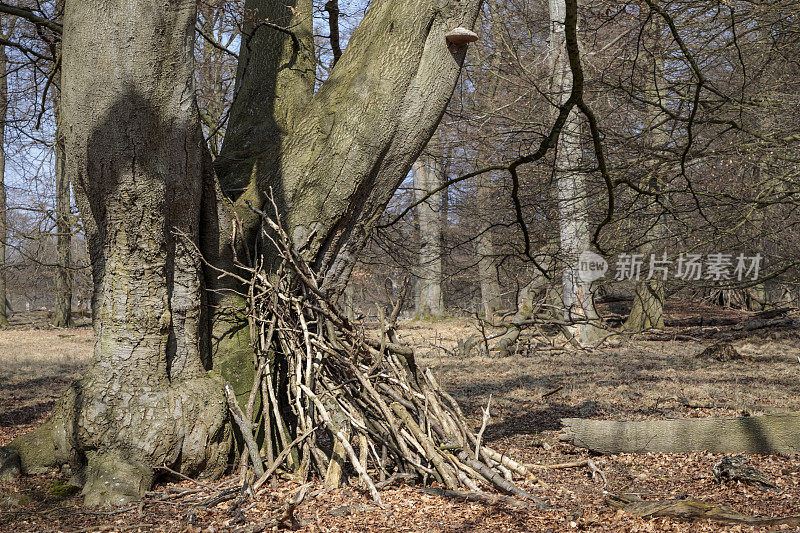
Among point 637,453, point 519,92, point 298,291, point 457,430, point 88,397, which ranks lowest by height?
point 637,453

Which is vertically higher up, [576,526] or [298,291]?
[298,291]

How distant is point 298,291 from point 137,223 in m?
1.17

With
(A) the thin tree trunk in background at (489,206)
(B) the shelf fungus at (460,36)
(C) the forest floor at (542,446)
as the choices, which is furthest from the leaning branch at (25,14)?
(A) the thin tree trunk in background at (489,206)

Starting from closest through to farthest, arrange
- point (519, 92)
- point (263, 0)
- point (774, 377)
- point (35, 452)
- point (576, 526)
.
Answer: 1. point (576, 526)
2. point (35, 452)
3. point (263, 0)
4. point (774, 377)
5. point (519, 92)

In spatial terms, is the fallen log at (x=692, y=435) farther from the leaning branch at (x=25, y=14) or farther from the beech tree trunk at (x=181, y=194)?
the leaning branch at (x=25, y=14)

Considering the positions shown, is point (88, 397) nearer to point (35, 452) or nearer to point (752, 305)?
point (35, 452)

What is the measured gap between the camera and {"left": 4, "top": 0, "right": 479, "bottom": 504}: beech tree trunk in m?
3.38

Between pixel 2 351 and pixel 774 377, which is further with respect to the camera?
pixel 2 351

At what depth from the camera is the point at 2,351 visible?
39.5 ft

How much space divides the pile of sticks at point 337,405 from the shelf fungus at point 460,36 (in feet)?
5.62

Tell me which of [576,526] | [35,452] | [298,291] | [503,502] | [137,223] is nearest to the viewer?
[576,526]

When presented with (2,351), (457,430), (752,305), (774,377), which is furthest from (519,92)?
(752,305)

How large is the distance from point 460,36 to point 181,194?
205 centimetres

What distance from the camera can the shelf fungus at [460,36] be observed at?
3.91 meters
